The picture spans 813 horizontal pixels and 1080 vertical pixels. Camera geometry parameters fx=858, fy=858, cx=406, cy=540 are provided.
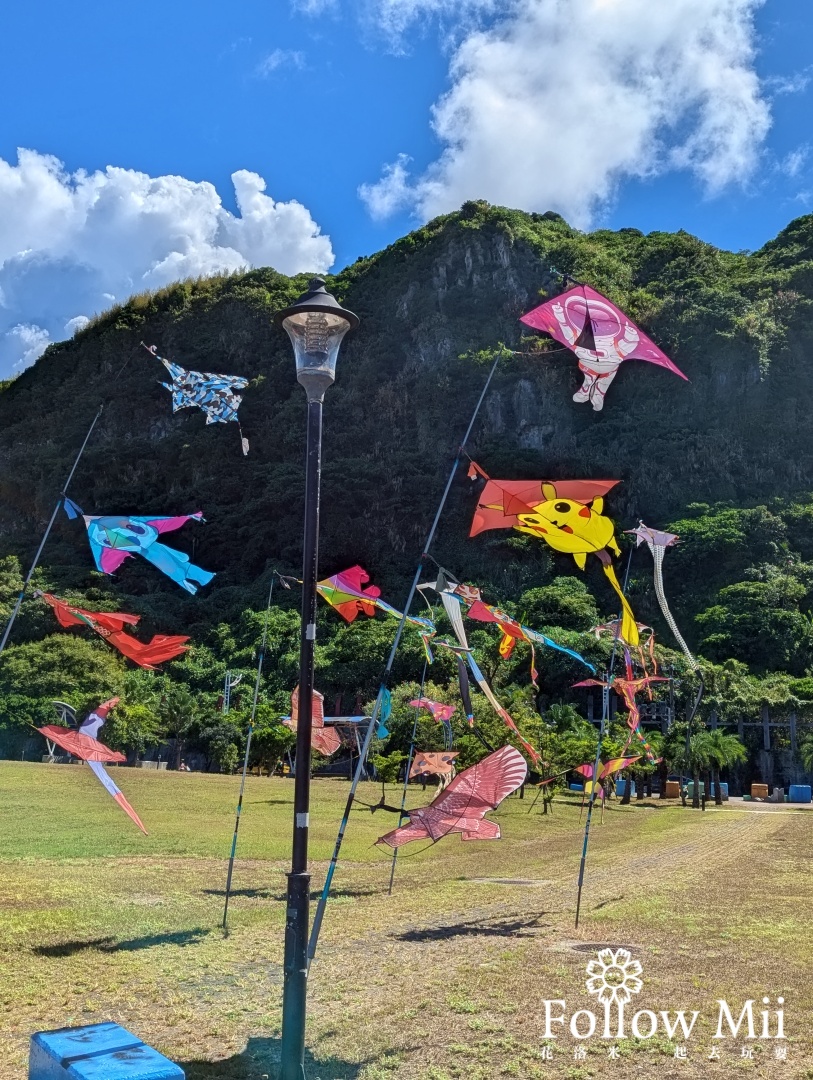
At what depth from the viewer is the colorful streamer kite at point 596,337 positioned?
9.24 meters

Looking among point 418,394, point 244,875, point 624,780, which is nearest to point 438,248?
point 418,394

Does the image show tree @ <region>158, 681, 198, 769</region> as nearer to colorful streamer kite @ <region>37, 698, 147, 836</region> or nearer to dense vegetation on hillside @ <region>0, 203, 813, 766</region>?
dense vegetation on hillside @ <region>0, 203, 813, 766</region>

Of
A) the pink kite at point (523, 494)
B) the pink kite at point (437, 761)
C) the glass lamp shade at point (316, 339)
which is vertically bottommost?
the pink kite at point (437, 761)

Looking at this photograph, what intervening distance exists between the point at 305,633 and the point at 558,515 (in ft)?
15.5

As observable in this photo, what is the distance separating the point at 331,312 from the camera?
20.5ft

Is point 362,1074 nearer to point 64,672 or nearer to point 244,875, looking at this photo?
point 244,875

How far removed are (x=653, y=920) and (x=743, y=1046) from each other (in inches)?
205

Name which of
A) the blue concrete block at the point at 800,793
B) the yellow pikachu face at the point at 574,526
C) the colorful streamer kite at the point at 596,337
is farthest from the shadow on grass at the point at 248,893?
the blue concrete block at the point at 800,793

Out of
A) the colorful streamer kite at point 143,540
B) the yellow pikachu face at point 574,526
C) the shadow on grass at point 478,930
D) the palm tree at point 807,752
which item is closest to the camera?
the colorful streamer kite at point 143,540

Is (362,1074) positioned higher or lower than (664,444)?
lower

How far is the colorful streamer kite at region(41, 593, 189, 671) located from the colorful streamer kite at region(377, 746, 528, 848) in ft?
10.5

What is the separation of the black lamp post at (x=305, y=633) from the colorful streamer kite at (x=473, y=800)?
3348 millimetres

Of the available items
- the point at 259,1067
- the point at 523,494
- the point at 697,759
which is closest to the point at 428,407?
the point at 697,759

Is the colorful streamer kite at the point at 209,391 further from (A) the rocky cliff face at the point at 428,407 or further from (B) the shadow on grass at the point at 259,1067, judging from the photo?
(A) the rocky cliff face at the point at 428,407
